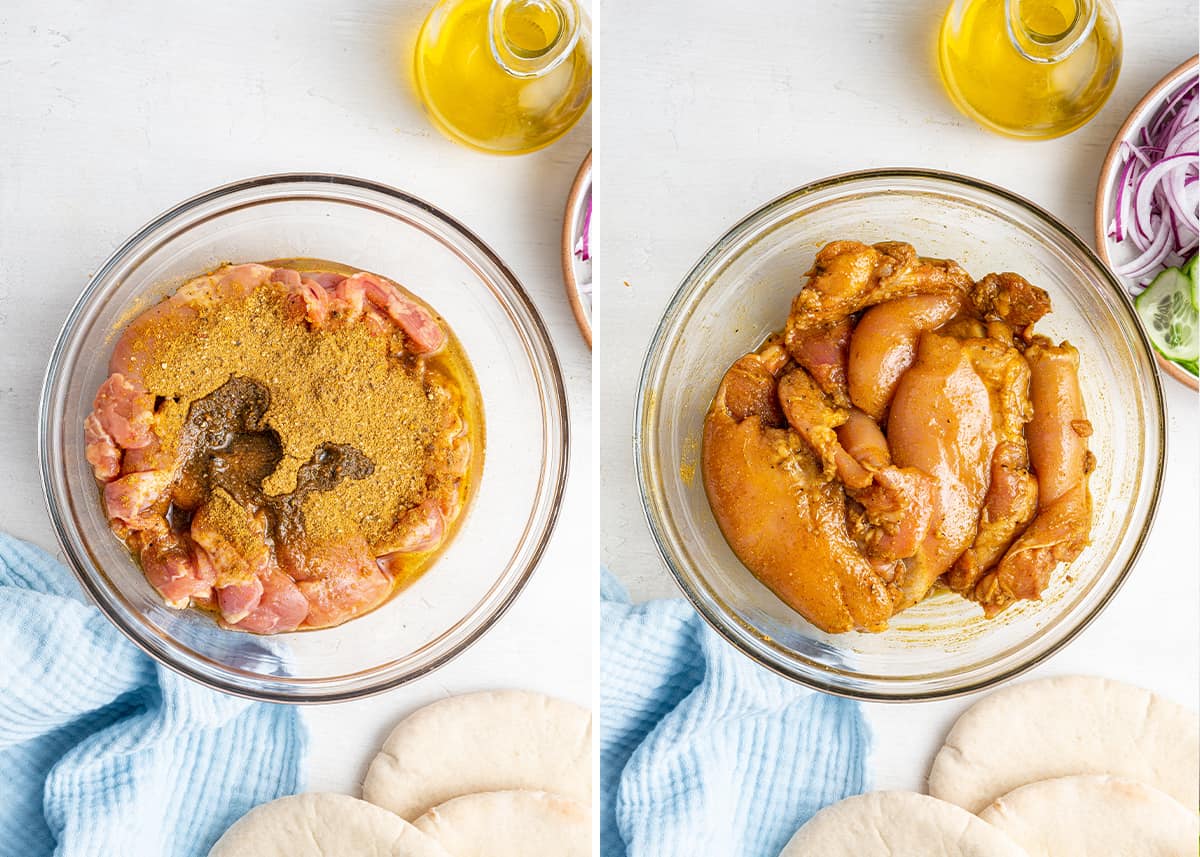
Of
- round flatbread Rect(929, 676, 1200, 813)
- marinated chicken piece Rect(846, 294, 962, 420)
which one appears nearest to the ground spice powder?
marinated chicken piece Rect(846, 294, 962, 420)

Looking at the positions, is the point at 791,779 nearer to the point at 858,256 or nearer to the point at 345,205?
the point at 858,256

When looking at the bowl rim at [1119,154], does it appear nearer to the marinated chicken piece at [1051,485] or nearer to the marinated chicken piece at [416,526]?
the marinated chicken piece at [1051,485]

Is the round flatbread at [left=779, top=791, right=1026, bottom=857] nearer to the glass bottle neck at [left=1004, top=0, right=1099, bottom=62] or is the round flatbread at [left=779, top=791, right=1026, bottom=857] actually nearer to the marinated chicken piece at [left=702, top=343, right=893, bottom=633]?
the marinated chicken piece at [left=702, top=343, right=893, bottom=633]

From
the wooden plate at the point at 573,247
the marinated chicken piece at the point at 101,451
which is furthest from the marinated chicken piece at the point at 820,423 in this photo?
the marinated chicken piece at the point at 101,451

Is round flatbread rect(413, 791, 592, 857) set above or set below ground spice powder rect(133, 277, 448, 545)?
below

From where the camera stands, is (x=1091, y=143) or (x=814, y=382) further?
(x=1091, y=143)

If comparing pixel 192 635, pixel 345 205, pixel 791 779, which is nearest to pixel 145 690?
pixel 192 635
